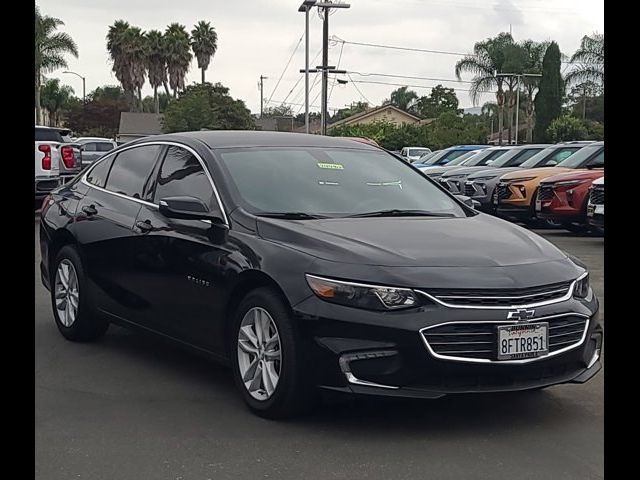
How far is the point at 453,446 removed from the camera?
476 cm

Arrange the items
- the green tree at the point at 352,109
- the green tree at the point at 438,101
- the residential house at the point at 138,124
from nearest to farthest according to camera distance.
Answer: the residential house at the point at 138,124 < the green tree at the point at 438,101 < the green tree at the point at 352,109

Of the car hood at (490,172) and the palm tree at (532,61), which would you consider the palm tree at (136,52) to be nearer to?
the palm tree at (532,61)

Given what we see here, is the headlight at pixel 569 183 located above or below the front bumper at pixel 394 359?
above

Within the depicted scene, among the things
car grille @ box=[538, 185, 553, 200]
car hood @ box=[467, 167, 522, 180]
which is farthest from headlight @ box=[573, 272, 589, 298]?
car hood @ box=[467, 167, 522, 180]

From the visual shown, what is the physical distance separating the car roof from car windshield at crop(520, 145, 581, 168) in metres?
13.3

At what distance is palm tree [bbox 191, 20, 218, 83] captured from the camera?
80.8 meters

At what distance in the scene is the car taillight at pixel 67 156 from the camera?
19.8m

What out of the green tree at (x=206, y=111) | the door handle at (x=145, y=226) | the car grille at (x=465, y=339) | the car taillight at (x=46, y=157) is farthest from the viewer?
the green tree at (x=206, y=111)

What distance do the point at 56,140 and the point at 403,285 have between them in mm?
16967

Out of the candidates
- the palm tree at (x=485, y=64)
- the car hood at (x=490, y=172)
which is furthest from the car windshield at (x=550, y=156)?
the palm tree at (x=485, y=64)

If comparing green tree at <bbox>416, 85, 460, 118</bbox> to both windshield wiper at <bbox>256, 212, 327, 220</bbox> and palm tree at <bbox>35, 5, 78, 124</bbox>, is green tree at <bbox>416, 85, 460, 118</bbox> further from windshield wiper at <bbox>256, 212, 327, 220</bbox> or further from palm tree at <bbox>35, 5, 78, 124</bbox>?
windshield wiper at <bbox>256, 212, 327, 220</bbox>

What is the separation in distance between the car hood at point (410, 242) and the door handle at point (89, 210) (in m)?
1.98

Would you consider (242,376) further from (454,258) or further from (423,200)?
(423,200)

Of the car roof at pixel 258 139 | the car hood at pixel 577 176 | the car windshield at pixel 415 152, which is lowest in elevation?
the car hood at pixel 577 176
